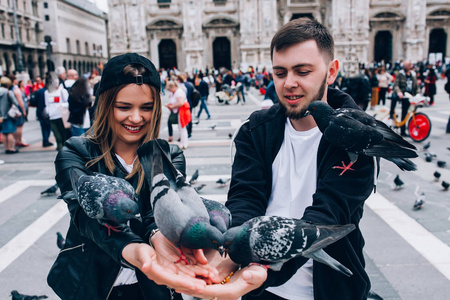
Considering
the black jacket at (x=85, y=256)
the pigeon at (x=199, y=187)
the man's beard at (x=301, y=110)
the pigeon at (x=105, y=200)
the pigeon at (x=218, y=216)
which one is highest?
the man's beard at (x=301, y=110)

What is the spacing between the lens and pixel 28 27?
52844mm

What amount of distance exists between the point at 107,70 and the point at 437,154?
8.33 metres

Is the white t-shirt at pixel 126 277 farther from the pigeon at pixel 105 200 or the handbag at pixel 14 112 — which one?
the handbag at pixel 14 112

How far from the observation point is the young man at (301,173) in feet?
5.67

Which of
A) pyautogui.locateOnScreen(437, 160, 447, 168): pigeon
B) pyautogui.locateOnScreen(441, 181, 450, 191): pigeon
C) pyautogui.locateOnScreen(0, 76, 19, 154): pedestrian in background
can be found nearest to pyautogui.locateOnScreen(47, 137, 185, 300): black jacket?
pyautogui.locateOnScreen(441, 181, 450, 191): pigeon

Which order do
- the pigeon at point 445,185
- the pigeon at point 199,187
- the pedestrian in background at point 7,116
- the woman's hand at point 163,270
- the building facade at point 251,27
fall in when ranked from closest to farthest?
the woman's hand at point 163,270
the pigeon at point 445,185
the pigeon at point 199,187
the pedestrian in background at point 7,116
the building facade at point 251,27


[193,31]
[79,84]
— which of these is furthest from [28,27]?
[79,84]

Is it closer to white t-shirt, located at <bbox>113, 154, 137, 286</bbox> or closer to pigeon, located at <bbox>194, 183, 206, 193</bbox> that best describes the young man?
white t-shirt, located at <bbox>113, 154, 137, 286</bbox>

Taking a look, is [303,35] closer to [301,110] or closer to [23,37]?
[301,110]

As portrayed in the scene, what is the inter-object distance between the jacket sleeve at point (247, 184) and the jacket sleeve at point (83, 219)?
1.50ft

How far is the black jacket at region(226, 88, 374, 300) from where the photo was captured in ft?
5.58

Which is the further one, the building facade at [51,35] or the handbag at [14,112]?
the building facade at [51,35]

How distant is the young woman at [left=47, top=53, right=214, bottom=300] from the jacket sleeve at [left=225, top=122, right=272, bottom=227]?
27 cm

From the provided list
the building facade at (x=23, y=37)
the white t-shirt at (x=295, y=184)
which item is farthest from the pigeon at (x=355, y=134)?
the building facade at (x=23, y=37)
